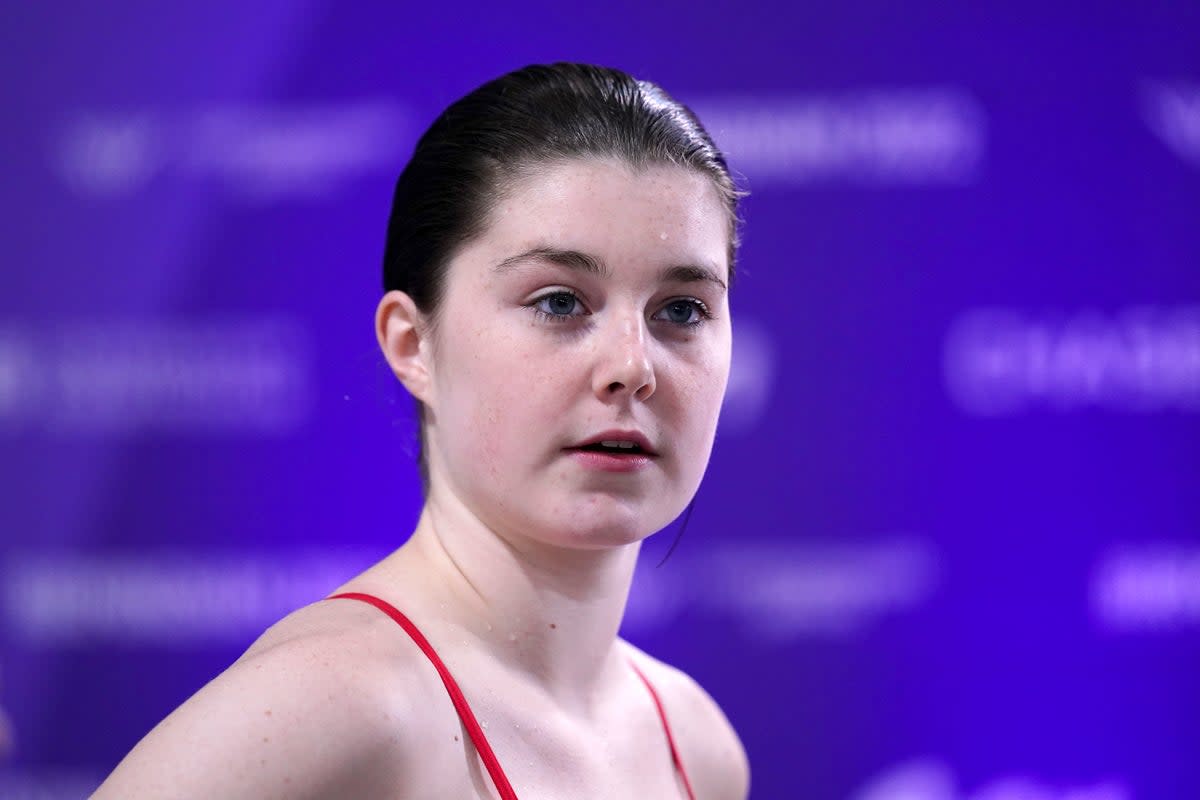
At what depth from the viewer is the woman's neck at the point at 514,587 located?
1125 mm

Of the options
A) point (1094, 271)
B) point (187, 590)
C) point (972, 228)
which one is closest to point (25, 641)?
point (187, 590)

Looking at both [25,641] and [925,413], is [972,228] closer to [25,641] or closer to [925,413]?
[925,413]

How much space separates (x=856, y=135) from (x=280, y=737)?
4.56 feet

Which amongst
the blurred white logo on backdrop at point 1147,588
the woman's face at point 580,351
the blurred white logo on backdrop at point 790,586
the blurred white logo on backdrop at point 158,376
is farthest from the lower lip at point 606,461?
the blurred white logo on backdrop at point 1147,588

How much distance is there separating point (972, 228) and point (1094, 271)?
197 millimetres

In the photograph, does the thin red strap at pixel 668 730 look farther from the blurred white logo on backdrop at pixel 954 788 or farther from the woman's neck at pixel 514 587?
the blurred white logo on backdrop at pixel 954 788

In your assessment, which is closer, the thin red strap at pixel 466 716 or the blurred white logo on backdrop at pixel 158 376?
the thin red strap at pixel 466 716

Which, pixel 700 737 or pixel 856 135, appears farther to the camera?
pixel 856 135

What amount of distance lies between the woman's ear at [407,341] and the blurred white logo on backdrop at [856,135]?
0.88 meters

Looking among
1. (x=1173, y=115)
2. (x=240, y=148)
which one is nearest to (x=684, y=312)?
(x=240, y=148)

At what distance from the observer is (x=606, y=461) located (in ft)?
3.42

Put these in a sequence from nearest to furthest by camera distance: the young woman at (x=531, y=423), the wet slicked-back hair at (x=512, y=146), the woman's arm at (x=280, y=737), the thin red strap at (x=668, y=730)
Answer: the woman's arm at (x=280, y=737)
the young woman at (x=531, y=423)
the wet slicked-back hair at (x=512, y=146)
the thin red strap at (x=668, y=730)

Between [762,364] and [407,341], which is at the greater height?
[762,364]

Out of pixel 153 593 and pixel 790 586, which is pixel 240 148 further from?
pixel 790 586
